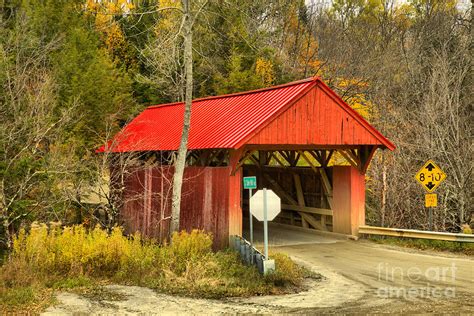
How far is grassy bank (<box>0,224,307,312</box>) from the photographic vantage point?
37.2 feet

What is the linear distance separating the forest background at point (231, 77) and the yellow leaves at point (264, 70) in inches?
3.4

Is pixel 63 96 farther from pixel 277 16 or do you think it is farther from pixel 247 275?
pixel 247 275

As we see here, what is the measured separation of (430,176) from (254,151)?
19.4 feet

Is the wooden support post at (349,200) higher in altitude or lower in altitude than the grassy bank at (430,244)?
higher

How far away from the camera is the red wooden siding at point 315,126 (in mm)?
16391

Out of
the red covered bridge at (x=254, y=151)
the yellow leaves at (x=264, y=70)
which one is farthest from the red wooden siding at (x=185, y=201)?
the yellow leaves at (x=264, y=70)

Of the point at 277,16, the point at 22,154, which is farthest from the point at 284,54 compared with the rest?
the point at 22,154

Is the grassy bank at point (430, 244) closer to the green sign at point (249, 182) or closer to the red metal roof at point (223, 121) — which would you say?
the red metal roof at point (223, 121)

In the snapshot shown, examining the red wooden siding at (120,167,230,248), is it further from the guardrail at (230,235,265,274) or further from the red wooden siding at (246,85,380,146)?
the red wooden siding at (246,85,380,146)

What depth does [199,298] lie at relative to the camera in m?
10.8

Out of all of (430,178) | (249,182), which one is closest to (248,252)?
(249,182)

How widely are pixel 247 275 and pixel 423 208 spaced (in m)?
10.7

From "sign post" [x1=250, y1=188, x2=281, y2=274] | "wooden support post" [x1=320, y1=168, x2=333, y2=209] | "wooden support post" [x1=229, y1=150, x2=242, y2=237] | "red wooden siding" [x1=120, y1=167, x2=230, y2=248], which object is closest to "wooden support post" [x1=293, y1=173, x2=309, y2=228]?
"wooden support post" [x1=320, y1=168, x2=333, y2=209]

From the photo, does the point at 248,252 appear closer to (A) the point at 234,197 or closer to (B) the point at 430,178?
(A) the point at 234,197
